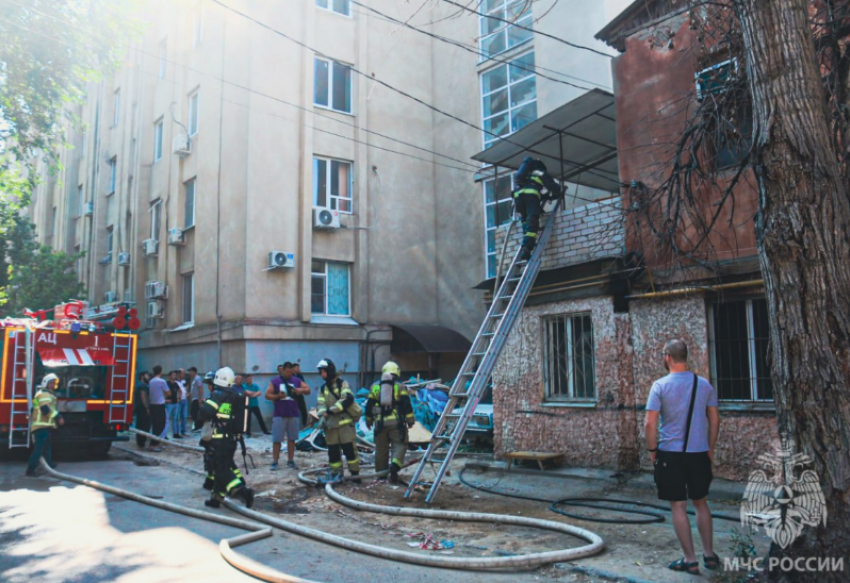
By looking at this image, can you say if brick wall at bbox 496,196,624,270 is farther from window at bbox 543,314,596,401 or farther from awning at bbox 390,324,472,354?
awning at bbox 390,324,472,354

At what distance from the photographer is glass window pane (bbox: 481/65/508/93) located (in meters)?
18.8

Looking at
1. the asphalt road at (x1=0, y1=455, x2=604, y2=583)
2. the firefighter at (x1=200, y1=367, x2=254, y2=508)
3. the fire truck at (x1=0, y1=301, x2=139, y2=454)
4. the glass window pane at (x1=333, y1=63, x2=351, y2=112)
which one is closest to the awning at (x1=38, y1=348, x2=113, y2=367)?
the fire truck at (x1=0, y1=301, x2=139, y2=454)

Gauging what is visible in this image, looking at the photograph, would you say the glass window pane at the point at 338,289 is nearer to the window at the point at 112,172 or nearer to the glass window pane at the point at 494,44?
the glass window pane at the point at 494,44

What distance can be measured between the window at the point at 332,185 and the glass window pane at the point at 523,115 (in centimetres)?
498

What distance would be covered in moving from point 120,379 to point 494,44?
13240mm

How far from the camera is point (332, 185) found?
1942 cm

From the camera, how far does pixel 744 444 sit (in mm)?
7738

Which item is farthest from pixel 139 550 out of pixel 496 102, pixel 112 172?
pixel 112 172

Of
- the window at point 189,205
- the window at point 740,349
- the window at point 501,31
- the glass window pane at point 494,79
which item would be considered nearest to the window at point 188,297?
the window at point 189,205

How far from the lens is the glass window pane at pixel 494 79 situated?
18.8 meters

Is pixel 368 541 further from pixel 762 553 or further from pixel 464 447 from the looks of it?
pixel 464 447

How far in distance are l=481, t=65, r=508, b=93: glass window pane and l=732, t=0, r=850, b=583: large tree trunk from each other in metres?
14.6

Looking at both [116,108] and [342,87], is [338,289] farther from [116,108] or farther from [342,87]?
[116,108]

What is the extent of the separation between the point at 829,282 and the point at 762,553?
2369 millimetres
